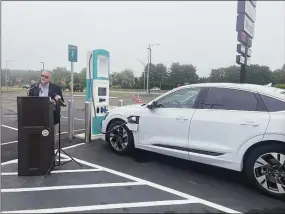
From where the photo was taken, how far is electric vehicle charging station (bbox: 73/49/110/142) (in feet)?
21.8

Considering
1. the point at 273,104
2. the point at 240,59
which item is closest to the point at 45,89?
the point at 273,104

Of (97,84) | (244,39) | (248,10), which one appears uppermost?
(248,10)

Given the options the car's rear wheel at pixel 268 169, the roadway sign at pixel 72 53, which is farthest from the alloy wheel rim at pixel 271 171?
the roadway sign at pixel 72 53

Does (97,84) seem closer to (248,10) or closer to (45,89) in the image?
(45,89)

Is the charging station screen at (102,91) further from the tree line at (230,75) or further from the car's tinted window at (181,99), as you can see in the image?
the tree line at (230,75)

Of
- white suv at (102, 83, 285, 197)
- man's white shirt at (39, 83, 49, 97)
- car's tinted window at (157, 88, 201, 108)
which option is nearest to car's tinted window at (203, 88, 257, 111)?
white suv at (102, 83, 285, 197)

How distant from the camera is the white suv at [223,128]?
3.77 m

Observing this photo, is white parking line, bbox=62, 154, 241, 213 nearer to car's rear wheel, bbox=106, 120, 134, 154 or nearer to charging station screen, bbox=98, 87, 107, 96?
car's rear wheel, bbox=106, 120, 134, 154

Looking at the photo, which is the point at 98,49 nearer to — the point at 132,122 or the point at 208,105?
the point at 132,122

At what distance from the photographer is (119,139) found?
18.4 ft

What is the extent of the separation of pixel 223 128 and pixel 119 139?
89.8 inches

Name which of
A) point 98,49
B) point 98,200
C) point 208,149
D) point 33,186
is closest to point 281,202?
point 208,149

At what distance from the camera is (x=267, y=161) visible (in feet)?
12.4

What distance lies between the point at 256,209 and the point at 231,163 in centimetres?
80
